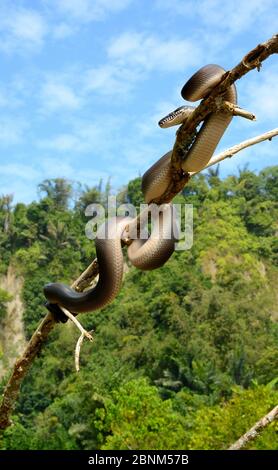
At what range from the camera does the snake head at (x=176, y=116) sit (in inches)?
138

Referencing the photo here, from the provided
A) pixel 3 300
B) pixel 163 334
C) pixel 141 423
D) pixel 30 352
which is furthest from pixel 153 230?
pixel 3 300

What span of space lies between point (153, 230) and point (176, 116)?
23.1 inches

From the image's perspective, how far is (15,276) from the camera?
Result: 6438 centimetres

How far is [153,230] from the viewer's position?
345cm

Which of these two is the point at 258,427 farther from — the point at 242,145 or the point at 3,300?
the point at 3,300

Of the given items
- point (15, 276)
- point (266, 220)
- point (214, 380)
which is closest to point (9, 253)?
point (15, 276)

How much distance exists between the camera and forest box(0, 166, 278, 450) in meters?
25.2

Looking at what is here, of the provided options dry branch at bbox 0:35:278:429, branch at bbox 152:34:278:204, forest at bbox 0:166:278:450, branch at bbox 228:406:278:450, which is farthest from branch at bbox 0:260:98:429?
forest at bbox 0:166:278:450

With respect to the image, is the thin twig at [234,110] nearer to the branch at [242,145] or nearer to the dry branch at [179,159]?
the dry branch at [179,159]

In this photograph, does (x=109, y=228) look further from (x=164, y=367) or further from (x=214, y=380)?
(x=164, y=367)
